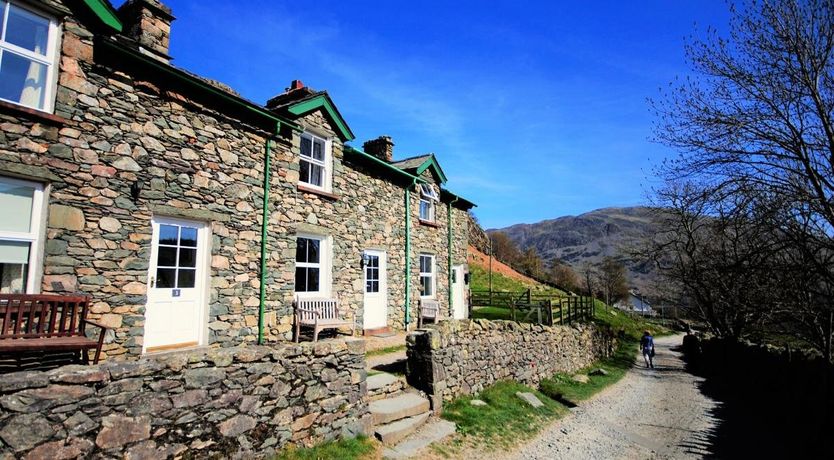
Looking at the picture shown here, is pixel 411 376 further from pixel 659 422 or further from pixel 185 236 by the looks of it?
pixel 659 422

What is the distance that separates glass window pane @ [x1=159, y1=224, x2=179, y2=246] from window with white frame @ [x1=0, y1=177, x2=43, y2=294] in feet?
5.52

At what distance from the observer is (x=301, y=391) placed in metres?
5.75

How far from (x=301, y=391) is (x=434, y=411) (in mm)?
3135

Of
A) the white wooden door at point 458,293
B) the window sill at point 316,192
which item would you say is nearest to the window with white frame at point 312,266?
the window sill at point 316,192

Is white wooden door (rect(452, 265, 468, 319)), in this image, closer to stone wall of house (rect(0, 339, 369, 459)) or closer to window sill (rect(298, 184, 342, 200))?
window sill (rect(298, 184, 342, 200))

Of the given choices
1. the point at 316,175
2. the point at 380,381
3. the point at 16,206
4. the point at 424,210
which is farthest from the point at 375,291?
the point at 16,206

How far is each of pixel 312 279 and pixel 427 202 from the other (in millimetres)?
6706

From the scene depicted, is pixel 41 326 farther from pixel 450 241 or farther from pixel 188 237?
pixel 450 241

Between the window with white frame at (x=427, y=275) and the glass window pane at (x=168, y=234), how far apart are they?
361 inches

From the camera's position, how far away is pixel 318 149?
36.8 ft

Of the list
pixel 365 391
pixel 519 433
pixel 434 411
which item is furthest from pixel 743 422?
pixel 365 391

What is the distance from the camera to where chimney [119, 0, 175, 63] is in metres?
8.10

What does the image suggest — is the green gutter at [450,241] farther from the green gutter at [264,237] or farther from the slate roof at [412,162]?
the green gutter at [264,237]

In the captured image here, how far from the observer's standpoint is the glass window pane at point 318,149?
1111cm
